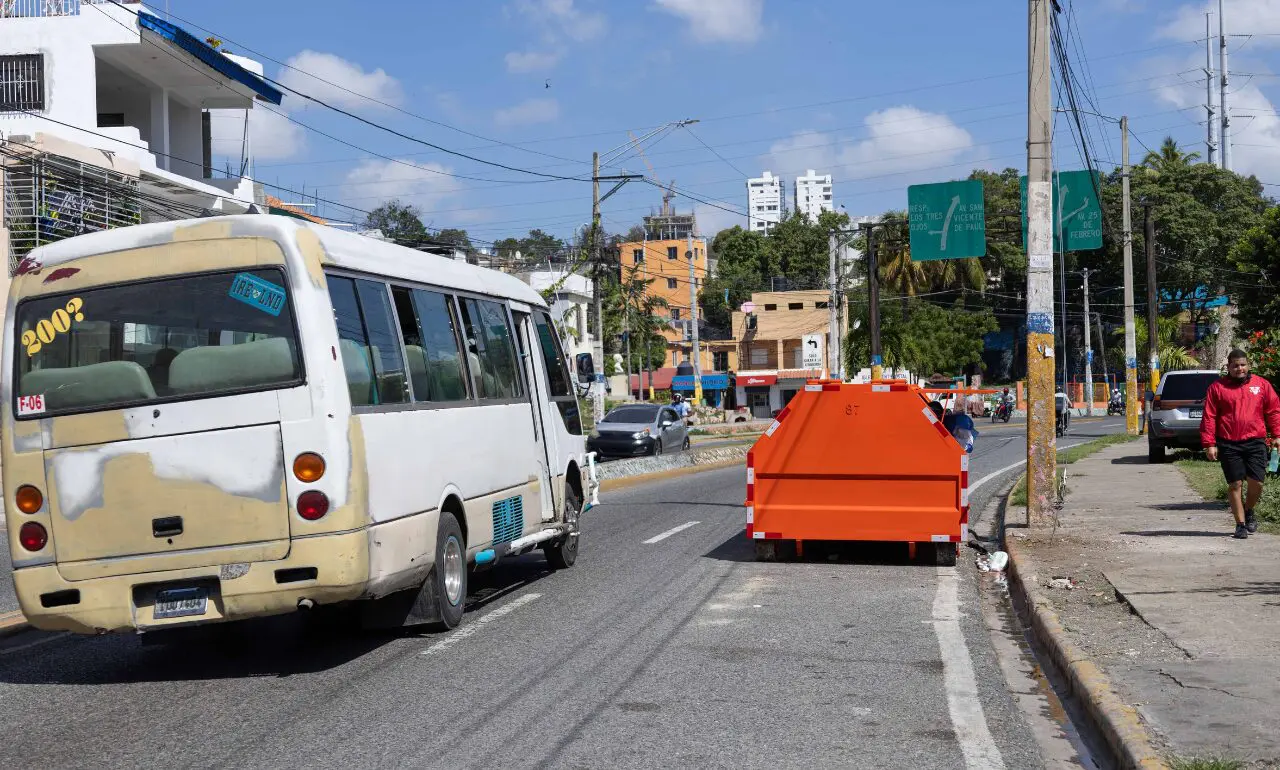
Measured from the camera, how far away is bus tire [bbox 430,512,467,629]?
9055 millimetres

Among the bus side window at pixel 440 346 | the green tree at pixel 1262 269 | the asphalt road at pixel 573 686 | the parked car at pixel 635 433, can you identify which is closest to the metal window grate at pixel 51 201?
the parked car at pixel 635 433

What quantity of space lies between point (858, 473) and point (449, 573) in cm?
498

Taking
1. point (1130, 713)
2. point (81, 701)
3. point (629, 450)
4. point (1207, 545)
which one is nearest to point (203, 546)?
point (81, 701)

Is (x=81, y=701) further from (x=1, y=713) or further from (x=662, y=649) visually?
(x=662, y=649)

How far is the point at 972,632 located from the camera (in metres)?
9.38

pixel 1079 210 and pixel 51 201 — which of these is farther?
pixel 1079 210

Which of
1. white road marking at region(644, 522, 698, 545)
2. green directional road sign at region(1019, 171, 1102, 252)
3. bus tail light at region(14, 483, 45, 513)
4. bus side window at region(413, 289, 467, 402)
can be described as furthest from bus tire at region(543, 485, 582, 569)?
green directional road sign at region(1019, 171, 1102, 252)

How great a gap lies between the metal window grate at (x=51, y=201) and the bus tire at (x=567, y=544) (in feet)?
61.0

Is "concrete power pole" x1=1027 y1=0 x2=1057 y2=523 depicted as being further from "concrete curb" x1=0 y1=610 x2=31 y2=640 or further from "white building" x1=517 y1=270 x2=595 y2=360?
"white building" x1=517 y1=270 x2=595 y2=360

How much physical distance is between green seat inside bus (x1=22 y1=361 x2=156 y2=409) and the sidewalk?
5.84 m

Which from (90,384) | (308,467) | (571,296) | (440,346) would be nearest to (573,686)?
(308,467)

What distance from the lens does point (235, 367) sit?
773 centimetres

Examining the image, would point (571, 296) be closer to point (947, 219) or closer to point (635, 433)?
point (635, 433)

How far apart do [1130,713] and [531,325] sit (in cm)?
757
